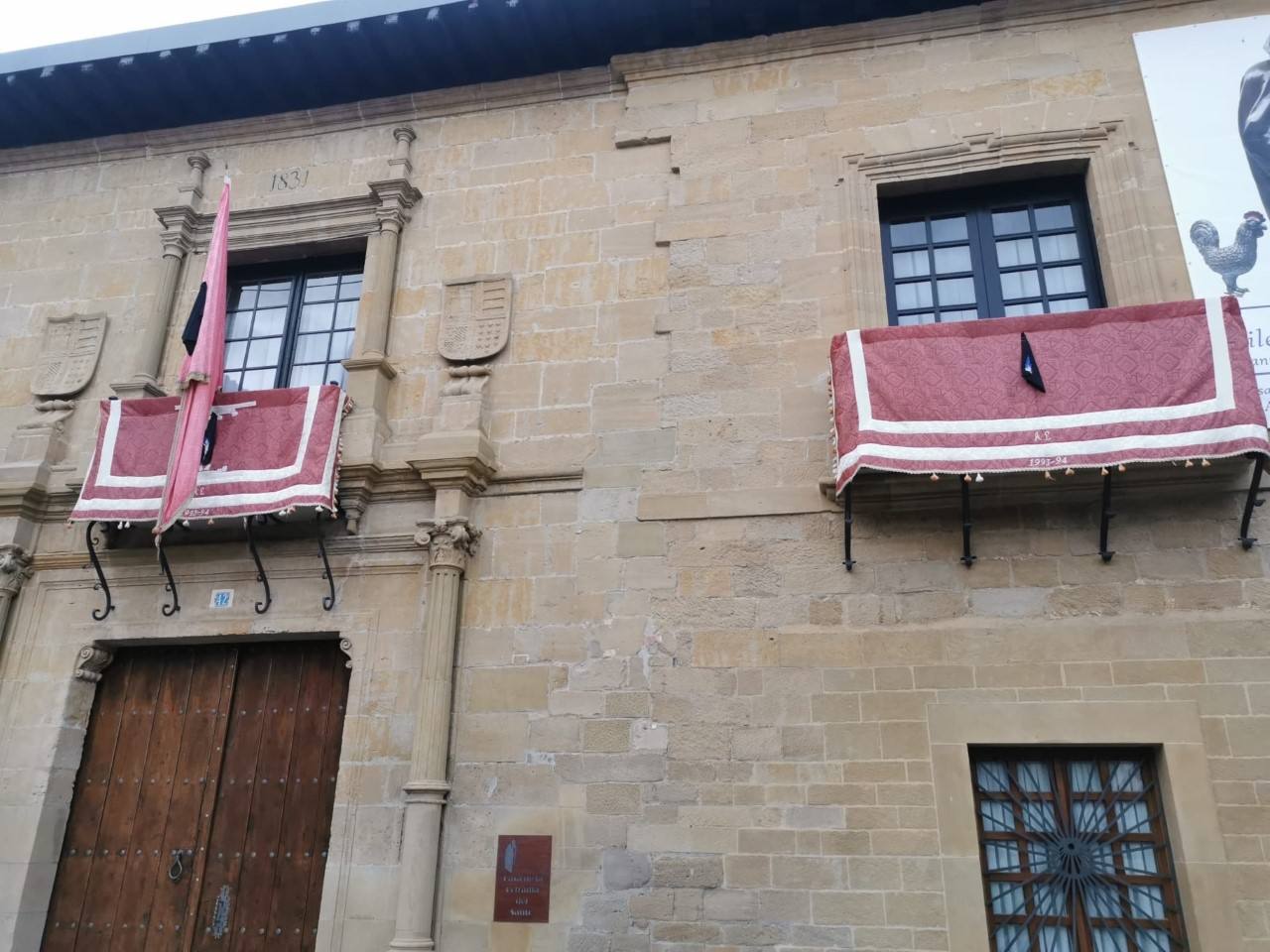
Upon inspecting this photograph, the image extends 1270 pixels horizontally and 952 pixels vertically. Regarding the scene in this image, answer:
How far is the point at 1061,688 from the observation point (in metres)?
5.76

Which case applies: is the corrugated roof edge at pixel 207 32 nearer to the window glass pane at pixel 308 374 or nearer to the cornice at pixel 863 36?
the cornice at pixel 863 36

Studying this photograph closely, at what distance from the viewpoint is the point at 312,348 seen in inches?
320

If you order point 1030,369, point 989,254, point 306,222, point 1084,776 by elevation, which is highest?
point 306,222

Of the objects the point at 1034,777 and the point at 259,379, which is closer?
the point at 1034,777

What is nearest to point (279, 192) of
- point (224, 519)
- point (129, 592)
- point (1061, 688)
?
point (224, 519)

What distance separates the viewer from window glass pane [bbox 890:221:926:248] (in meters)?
7.32

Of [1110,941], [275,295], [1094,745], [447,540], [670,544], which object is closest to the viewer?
[1110,941]

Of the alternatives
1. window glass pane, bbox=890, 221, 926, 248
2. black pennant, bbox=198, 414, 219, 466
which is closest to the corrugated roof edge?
black pennant, bbox=198, 414, 219, 466

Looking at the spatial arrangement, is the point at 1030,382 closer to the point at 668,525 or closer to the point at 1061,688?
the point at 1061,688

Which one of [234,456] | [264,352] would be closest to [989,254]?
[234,456]

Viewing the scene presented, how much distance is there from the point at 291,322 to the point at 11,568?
9.47ft

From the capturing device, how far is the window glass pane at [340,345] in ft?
26.4

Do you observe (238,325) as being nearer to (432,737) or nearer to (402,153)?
(402,153)

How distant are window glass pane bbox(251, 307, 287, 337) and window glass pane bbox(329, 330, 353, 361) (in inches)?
21.4
